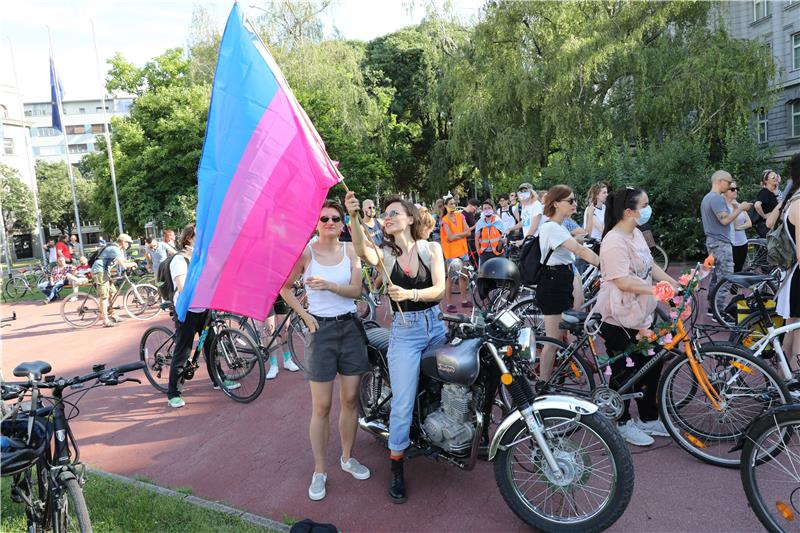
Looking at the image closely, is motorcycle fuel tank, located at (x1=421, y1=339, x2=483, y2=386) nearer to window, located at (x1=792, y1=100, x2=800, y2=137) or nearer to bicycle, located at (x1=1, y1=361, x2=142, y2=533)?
bicycle, located at (x1=1, y1=361, x2=142, y2=533)

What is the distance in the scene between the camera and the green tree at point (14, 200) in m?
43.6

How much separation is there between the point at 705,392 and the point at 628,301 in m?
0.81

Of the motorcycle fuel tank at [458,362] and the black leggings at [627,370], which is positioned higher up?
the motorcycle fuel tank at [458,362]

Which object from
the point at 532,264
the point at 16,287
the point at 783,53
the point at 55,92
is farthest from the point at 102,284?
the point at 783,53

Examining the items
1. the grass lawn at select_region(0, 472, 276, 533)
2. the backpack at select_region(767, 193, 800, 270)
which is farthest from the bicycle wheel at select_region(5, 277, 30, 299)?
the backpack at select_region(767, 193, 800, 270)

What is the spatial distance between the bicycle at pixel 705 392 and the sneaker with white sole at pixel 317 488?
1.72 metres

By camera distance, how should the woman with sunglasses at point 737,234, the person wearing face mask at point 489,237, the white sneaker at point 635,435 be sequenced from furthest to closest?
1. the person wearing face mask at point 489,237
2. the woman with sunglasses at point 737,234
3. the white sneaker at point 635,435

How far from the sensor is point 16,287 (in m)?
20.4

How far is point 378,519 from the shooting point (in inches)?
143

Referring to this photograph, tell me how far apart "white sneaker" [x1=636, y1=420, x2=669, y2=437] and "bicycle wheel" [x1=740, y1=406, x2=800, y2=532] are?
1.22 metres

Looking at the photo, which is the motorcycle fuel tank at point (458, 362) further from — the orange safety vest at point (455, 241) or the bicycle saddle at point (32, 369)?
the orange safety vest at point (455, 241)

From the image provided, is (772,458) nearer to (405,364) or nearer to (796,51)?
(405,364)

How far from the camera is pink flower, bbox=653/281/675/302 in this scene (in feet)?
12.9

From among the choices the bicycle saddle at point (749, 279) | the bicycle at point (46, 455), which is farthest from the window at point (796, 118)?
the bicycle at point (46, 455)
